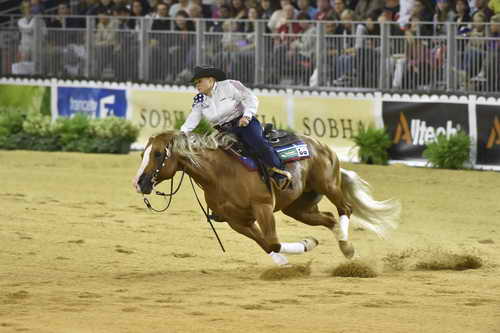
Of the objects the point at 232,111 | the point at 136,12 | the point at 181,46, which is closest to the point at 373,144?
the point at 181,46

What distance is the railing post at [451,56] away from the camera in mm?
19062

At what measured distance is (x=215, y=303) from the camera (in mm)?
9469

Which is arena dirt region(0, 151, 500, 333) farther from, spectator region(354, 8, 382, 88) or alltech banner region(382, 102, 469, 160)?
spectator region(354, 8, 382, 88)

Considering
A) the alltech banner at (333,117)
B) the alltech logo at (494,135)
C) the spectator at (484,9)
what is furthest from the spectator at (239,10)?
the alltech logo at (494,135)

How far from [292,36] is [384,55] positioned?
6.66ft

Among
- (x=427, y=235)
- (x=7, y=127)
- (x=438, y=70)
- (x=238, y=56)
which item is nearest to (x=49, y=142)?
(x=7, y=127)

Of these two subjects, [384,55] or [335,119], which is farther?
[335,119]

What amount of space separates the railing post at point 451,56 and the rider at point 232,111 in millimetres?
8548

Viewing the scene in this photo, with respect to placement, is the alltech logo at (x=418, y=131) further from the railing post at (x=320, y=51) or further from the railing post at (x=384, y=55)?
the railing post at (x=320, y=51)

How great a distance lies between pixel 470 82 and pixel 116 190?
251 inches

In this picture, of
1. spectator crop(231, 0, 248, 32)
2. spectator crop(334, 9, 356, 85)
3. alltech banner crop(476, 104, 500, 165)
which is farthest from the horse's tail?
spectator crop(231, 0, 248, 32)

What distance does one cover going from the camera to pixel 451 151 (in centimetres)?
1908

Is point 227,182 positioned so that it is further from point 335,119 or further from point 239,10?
point 239,10

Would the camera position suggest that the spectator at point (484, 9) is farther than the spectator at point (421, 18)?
No
